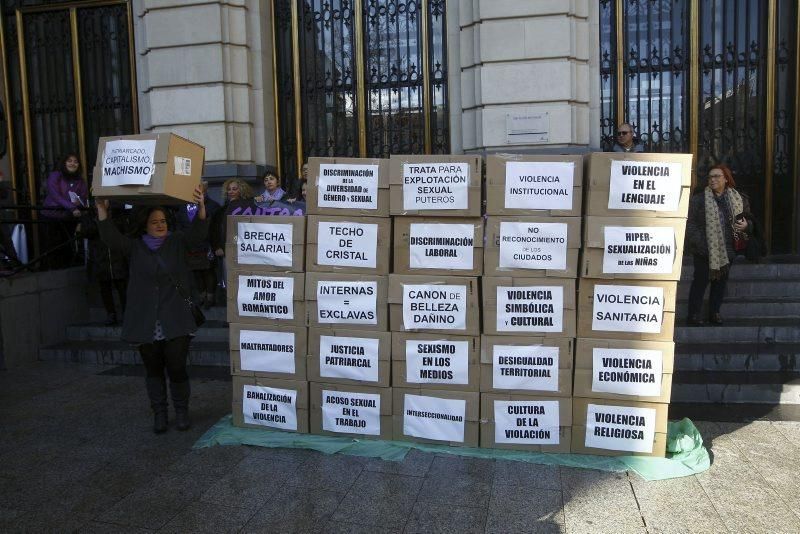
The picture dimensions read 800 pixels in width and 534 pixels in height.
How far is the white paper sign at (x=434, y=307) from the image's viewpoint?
4.33 metres

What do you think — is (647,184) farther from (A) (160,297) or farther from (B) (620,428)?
(A) (160,297)

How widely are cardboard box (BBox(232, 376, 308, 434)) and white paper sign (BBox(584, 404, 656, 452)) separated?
6.74 ft

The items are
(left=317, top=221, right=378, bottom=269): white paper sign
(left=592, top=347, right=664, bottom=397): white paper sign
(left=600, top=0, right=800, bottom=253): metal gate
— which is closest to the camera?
(left=592, top=347, right=664, bottom=397): white paper sign

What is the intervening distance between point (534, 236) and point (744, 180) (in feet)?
19.6

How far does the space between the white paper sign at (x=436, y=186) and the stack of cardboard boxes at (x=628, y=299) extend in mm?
840

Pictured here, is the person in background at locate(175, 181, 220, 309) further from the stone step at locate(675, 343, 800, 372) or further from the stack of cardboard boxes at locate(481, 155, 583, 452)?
the stone step at locate(675, 343, 800, 372)

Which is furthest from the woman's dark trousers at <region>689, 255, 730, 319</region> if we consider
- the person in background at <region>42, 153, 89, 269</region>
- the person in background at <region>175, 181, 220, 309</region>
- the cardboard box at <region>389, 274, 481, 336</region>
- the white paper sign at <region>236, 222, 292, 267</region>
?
the person in background at <region>42, 153, 89, 269</region>

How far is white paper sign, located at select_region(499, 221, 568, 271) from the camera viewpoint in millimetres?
4184

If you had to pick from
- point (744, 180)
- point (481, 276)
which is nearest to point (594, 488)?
point (481, 276)

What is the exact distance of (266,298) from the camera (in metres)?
4.70

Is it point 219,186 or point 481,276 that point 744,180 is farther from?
point 219,186

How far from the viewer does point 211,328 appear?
7.28m

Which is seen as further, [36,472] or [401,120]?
[401,120]

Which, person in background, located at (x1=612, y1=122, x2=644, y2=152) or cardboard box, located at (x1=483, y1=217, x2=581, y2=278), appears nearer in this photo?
cardboard box, located at (x1=483, y1=217, x2=581, y2=278)
